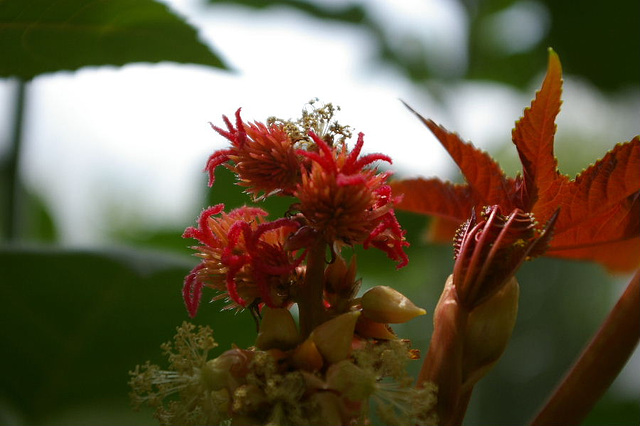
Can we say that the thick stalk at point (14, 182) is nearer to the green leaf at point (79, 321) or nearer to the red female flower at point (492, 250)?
the green leaf at point (79, 321)

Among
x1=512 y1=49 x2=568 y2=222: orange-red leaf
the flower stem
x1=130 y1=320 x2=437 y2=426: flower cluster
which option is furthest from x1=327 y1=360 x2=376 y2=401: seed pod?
x1=512 y1=49 x2=568 y2=222: orange-red leaf

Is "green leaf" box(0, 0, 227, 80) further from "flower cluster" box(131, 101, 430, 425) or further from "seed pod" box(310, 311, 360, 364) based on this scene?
"seed pod" box(310, 311, 360, 364)

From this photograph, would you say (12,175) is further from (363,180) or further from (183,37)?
(363,180)

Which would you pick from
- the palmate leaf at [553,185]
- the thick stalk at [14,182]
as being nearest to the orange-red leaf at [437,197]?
the palmate leaf at [553,185]

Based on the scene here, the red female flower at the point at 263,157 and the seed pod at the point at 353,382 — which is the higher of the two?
the red female flower at the point at 263,157

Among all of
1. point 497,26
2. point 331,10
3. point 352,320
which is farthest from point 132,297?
point 497,26
